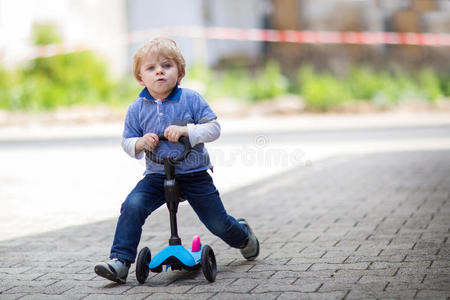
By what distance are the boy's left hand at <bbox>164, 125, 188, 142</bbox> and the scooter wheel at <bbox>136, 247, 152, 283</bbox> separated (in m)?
0.67

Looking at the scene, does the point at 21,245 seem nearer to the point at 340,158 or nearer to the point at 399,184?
the point at 399,184

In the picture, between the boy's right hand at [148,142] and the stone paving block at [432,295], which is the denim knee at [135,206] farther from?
the stone paving block at [432,295]

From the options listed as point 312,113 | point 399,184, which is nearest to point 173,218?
point 399,184

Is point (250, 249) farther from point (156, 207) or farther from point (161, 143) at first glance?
point (161, 143)

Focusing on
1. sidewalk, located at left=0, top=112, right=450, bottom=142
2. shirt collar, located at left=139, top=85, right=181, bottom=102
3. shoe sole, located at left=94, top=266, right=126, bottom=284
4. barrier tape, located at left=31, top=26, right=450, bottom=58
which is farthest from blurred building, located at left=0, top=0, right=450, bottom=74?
shoe sole, located at left=94, top=266, right=126, bottom=284

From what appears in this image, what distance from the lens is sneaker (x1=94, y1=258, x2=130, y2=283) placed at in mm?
4438

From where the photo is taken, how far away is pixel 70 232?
636cm

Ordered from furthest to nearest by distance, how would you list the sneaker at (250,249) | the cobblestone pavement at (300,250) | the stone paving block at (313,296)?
the sneaker at (250,249)
the cobblestone pavement at (300,250)
the stone paving block at (313,296)

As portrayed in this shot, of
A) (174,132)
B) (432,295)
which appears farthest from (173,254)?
(432,295)

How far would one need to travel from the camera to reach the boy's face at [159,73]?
461 cm

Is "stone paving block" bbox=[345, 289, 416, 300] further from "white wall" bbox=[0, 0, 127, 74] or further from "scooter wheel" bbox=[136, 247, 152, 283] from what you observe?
"white wall" bbox=[0, 0, 127, 74]

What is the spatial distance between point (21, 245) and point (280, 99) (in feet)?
37.5

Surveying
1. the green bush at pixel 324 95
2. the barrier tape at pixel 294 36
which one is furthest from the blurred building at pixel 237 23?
the green bush at pixel 324 95

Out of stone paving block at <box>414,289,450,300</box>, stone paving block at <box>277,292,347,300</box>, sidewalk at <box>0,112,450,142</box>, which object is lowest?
sidewalk at <box>0,112,450,142</box>
